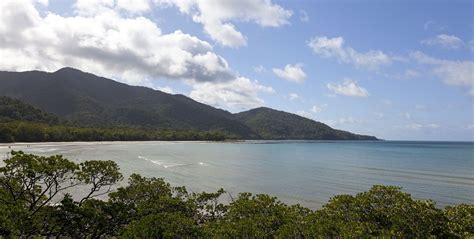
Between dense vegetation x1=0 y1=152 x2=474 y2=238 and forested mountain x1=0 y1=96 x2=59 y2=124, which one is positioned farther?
forested mountain x1=0 y1=96 x2=59 y2=124

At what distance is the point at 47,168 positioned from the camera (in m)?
15.2

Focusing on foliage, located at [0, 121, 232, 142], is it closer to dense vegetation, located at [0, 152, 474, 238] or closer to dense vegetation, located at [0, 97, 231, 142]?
dense vegetation, located at [0, 97, 231, 142]

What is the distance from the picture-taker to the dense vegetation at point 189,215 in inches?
526

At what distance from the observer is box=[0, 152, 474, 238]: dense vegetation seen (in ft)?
43.8

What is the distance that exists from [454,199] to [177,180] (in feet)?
109

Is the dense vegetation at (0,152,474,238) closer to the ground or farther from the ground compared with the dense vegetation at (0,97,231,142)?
closer to the ground

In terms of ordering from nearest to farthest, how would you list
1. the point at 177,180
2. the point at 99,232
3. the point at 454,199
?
1. the point at 99,232
2. the point at 454,199
3. the point at 177,180

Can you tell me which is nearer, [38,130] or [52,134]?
[38,130]

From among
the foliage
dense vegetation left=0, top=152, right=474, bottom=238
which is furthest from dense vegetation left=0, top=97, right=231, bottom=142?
dense vegetation left=0, top=152, right=474, bottom=238

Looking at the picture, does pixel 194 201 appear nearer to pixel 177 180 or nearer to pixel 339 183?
pixel 177 180

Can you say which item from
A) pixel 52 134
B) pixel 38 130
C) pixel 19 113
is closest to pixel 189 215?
pixel 38 130

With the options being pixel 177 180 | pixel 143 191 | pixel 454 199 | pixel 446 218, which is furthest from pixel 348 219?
pixel 177 180

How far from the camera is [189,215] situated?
17.2 m

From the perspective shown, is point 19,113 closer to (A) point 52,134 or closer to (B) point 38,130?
(A) point 52,134
